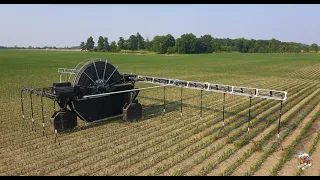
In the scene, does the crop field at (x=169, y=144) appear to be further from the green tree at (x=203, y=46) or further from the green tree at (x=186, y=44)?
the green tree at (x=203, y=46)

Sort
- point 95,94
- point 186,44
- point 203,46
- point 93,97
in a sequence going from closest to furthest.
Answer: point 93,97
point 95,94
point 186,44
point 203,46

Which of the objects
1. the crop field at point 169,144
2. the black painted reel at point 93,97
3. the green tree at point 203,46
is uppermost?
the green tree at point 203,46

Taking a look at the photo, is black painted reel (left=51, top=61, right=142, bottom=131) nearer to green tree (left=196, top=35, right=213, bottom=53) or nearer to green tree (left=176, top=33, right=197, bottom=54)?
green tree (left=176, top=33, right=197, bottom=54)

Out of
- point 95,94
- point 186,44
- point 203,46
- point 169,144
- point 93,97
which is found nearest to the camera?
point 169,144

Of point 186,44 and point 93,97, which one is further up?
point 186,44

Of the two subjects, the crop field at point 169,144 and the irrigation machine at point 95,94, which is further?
the irrigation machine at point 95,94

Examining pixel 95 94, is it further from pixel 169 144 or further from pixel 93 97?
pixel 169 144

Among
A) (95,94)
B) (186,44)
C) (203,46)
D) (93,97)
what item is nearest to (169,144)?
(93,97)

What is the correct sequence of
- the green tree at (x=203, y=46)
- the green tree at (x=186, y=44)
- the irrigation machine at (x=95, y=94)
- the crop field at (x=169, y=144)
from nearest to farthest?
the crop field at (x=169, y=144) → the irrigation machine at (x=95, y=94) → the green tree at (x=186, y=44) → the green tree at (x=203, y=46)

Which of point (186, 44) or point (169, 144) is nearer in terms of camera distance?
point (169, 144)

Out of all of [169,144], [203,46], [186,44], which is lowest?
[169,144]

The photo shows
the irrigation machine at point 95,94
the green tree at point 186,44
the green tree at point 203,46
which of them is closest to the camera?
the irrigation machine at point 95,94

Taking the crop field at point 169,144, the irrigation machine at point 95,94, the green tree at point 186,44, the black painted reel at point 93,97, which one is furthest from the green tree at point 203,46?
the black painted reel at point 93,97

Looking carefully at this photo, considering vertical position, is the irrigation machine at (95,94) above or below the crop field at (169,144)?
above
